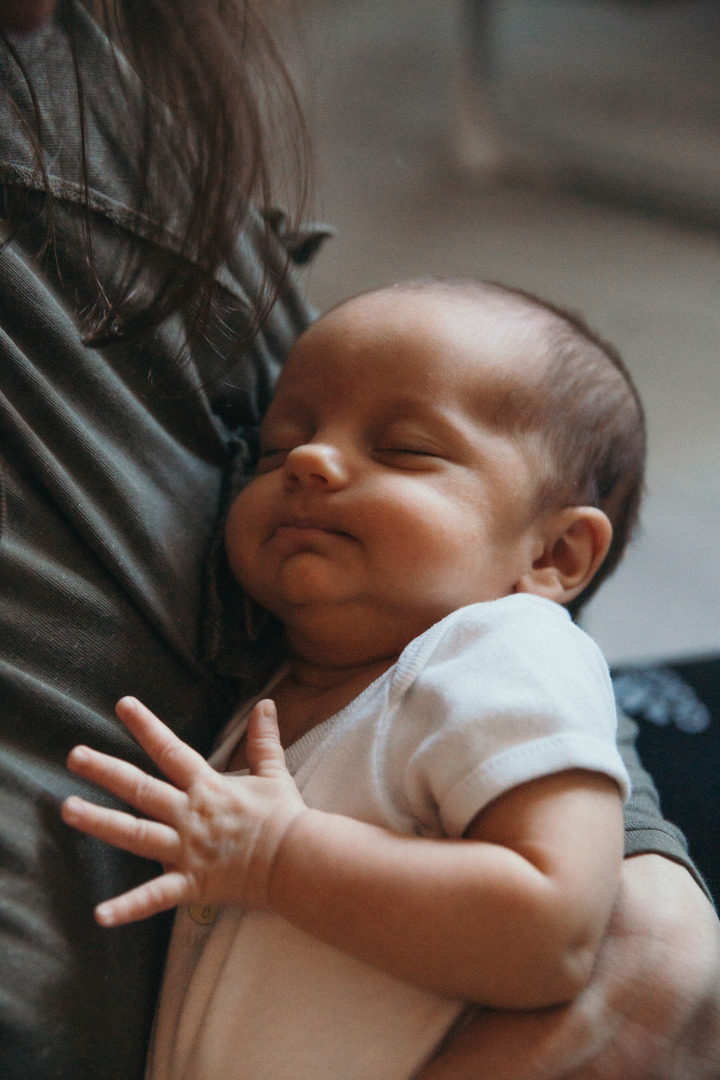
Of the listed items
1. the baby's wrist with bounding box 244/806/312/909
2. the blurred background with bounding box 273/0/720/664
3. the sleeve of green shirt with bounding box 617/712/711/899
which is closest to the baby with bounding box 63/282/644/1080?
the baby's wrist with bounding box 244/806/312/909

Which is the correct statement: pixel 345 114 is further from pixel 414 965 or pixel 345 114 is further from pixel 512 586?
pixel 414 965

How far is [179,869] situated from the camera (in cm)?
56

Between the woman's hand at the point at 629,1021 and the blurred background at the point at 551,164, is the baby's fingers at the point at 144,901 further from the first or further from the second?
the blurred background at the point at 551,164

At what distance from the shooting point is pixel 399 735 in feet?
2.05

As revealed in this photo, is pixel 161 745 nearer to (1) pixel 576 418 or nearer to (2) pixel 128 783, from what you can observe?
(2) pixel 128 783

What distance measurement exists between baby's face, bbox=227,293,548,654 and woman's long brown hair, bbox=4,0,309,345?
109 millimetres

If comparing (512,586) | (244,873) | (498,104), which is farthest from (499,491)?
(498,104)

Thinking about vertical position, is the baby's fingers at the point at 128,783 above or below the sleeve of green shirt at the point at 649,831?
above

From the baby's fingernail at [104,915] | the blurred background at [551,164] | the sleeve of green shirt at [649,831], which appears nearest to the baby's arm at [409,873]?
the baby's fingernail at [104,915]

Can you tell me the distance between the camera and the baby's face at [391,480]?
0.71 metres

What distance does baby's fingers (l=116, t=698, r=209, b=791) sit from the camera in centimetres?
59

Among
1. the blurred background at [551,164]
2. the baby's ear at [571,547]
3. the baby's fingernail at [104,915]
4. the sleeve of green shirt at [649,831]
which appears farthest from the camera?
the blurred background at [551,164]

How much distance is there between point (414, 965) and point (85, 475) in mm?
370


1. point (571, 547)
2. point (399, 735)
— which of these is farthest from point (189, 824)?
point (571, 547)
